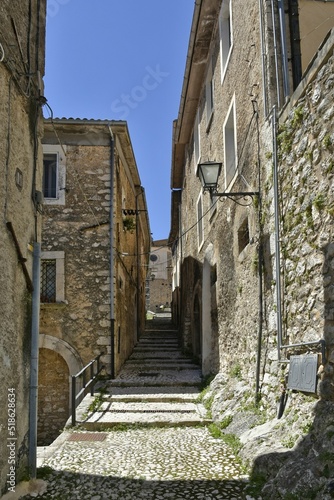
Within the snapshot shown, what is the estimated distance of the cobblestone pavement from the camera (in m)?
4.45

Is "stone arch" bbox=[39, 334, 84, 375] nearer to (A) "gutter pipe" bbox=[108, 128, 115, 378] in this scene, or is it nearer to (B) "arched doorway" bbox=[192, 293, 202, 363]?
(A) "gutter pipe" bbox=[108, 128, 115, 378]

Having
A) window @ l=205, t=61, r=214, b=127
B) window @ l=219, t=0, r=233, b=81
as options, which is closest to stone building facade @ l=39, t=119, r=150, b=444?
window @ l=205, t=61, r=214, b=127

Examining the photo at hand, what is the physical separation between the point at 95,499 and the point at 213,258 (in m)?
7.05

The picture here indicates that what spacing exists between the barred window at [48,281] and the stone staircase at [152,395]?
258 centimetres

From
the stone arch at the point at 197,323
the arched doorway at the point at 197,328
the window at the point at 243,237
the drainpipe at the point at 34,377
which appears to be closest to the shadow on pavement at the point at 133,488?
the drainpipe at the point at 34,377

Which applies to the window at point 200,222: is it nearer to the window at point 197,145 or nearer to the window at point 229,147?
the window at point 197,145

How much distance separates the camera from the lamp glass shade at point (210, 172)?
7.09m

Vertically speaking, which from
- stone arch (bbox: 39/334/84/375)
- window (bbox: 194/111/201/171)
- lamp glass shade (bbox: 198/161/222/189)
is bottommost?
stone arch (bbox: 39/334/84/375)

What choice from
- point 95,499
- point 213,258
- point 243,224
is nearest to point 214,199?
point 213,258

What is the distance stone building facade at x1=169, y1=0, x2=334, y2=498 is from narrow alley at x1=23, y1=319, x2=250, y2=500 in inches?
21.9

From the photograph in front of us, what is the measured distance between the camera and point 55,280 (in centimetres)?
1109

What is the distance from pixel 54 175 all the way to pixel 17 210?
24.1 ft

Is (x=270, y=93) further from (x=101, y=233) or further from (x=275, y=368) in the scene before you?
(x=101, y=233)

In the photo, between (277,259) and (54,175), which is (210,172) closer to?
(277,259)
